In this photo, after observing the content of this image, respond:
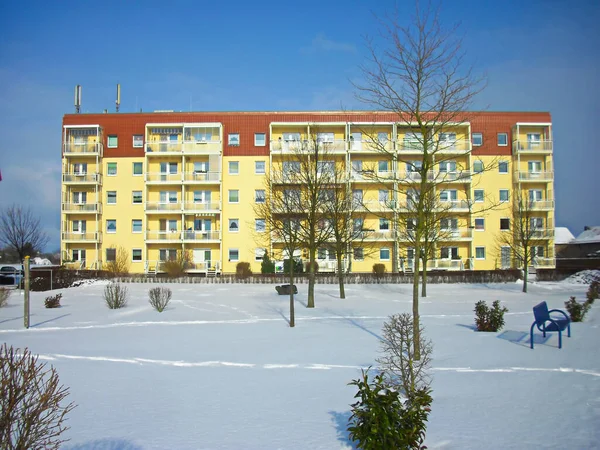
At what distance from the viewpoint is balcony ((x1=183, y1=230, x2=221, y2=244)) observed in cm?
4284

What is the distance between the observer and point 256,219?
42719mm

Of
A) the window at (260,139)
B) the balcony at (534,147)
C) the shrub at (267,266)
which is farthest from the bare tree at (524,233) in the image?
the window at (260,139)

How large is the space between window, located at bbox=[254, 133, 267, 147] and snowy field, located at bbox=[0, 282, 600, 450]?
26479 mm

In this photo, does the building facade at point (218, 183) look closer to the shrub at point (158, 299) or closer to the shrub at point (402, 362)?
the shrub at point (158, 299)

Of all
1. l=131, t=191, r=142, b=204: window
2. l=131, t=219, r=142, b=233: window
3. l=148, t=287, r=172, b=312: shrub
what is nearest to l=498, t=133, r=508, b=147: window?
l=131, t=191, r=142, b=204: window

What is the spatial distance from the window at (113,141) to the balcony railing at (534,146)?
120ft

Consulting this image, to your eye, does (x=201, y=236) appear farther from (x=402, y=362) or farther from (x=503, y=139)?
(x=402, y=362)

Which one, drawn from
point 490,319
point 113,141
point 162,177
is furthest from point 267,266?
point 490,319

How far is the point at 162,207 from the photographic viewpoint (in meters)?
43.8

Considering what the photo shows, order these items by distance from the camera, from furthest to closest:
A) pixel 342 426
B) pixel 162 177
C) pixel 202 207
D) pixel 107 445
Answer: pixel 162 177 → pixel 202 207 → pixel 342 426 → pixel 107 445

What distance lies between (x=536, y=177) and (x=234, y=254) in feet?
93.5

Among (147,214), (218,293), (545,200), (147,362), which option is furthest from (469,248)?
(147,362)

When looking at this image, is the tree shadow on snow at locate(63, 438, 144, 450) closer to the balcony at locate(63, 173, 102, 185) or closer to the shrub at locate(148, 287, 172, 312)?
the shrub at locate(148, 287, 172, 312)

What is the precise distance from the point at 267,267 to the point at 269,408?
30336mm
